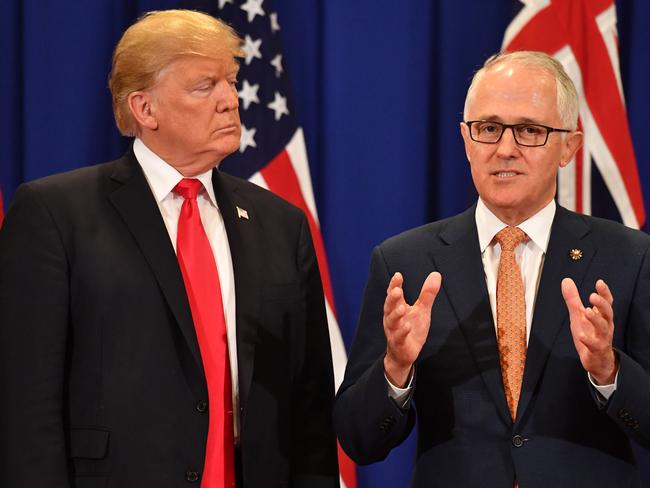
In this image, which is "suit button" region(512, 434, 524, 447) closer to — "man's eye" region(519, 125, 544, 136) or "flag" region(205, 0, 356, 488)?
"man's eye" region(519, 125, 544, 136)

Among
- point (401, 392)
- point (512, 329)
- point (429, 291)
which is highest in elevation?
point (429, 291)

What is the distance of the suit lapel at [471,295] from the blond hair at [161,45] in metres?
0.68

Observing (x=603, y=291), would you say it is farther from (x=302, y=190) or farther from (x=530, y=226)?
(x=302, y=190)

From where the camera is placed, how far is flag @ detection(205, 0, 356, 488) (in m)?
3.51

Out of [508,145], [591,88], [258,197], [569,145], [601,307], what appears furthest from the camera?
[591,88]

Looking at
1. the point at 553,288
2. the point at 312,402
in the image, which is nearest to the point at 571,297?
the point at 553,288

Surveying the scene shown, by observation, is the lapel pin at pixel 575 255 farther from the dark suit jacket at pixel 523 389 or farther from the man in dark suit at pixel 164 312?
the man in dark suit at pixel 164 312

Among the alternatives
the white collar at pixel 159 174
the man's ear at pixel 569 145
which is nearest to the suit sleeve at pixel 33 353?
the white collar at pixel 159 174

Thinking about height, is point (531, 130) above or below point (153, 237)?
above

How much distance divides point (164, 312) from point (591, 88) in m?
1.97

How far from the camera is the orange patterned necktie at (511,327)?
2158 mm

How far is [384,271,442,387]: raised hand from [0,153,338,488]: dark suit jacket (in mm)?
371

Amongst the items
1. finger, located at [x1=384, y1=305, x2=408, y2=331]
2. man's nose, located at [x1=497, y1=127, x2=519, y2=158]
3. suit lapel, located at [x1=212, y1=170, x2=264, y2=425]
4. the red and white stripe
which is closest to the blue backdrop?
the red and white stripe

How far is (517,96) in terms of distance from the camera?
2318 mm
